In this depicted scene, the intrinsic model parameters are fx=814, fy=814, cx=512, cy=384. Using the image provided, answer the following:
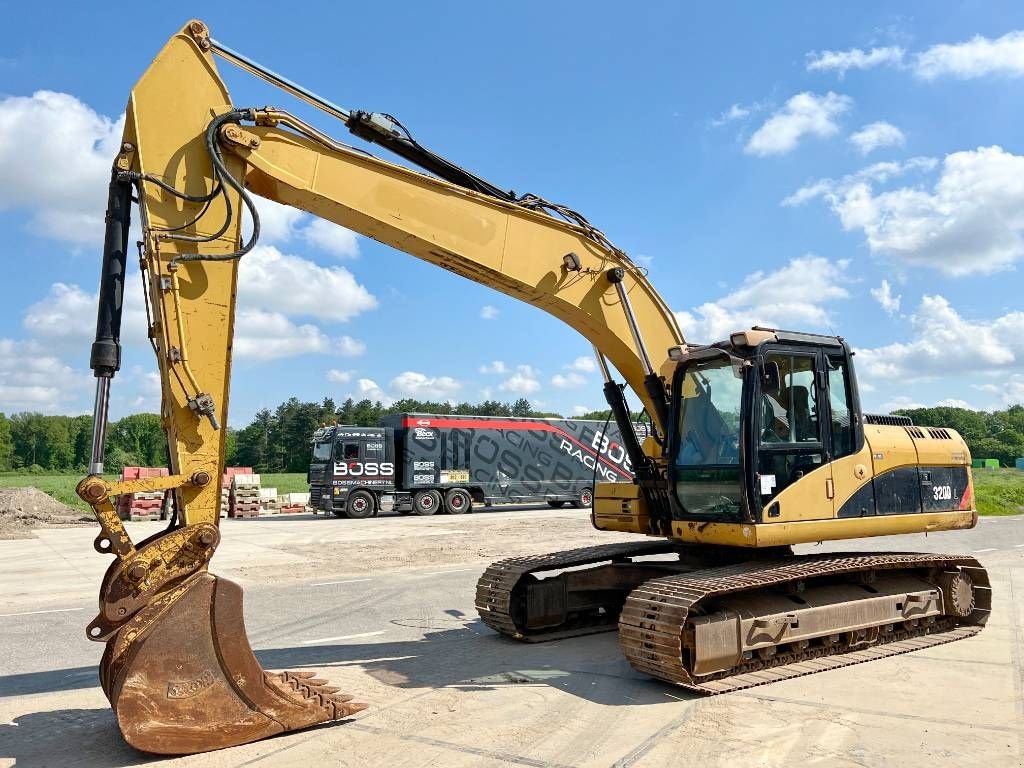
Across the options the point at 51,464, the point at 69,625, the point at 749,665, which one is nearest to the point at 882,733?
the point at 749,665

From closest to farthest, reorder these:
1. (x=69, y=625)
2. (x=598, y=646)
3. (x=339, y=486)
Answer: (x=598, y=646) → (x=69, y=625) → (x=339, y=486)

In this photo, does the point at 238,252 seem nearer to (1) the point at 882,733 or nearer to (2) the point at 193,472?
(2) the point at 193,472

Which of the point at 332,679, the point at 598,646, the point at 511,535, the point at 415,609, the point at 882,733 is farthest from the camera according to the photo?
the point at 511,535

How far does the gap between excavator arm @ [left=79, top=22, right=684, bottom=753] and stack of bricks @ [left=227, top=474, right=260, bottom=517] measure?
1007 inches

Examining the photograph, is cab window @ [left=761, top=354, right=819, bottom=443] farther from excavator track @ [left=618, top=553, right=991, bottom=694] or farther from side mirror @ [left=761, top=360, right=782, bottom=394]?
excavator track @ [left=618, top=553, right=991, bottom=694]

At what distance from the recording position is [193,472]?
5559 mm

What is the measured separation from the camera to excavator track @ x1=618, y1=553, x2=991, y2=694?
6.52 meters

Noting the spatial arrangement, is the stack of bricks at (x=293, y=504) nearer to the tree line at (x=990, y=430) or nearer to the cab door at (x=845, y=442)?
the cab door at (x=845, y=442)

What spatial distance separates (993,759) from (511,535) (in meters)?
16.3

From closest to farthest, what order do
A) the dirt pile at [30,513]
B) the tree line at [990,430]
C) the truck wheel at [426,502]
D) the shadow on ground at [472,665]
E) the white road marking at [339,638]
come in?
the shadow on ground at [472,665] < the white road marking at [339,638] < the dirt pile at [30,513] < the truck wheel at [426,502] < the tree line at [990,430]

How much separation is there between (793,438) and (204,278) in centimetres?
518

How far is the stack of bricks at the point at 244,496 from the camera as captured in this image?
30234mm

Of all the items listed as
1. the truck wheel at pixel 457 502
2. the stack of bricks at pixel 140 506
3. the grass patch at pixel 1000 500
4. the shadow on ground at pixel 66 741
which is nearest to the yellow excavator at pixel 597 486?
the shadow on ground at pixel 66 741

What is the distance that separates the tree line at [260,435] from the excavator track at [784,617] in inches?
3469
